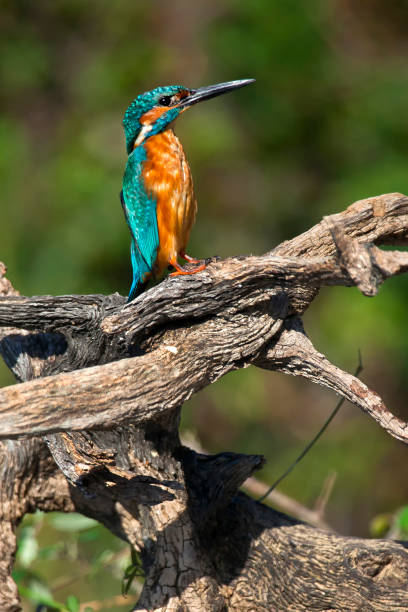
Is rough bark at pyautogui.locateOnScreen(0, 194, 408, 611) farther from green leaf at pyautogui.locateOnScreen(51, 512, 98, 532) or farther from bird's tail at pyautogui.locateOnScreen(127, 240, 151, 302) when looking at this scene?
bird's tail at pyautogui.locateOnScreen(127, 240, 151, 302)

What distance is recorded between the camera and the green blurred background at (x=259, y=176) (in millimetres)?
5496

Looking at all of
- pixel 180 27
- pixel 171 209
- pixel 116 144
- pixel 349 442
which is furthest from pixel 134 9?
pixel 171 209

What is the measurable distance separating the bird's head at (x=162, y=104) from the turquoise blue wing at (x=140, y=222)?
12 cm

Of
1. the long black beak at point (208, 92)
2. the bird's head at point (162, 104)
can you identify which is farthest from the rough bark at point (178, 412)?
the long black beak at point (208, 92)

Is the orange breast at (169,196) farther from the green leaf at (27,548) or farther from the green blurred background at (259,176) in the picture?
the green blurred background at (259,176)

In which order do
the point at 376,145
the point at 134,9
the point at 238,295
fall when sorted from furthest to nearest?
1. the point at 134,9
2. the point at 376,145
3. the point at 238,295

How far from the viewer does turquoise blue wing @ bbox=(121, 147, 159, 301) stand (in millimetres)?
2615

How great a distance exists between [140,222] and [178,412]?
825mm

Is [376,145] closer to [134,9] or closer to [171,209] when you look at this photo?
[134,9]

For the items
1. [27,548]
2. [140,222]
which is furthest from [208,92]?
[27,548]

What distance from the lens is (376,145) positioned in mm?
6016

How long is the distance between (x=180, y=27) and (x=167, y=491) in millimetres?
6337

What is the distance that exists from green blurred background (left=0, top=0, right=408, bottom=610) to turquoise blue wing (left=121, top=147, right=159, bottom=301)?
2.70 meters

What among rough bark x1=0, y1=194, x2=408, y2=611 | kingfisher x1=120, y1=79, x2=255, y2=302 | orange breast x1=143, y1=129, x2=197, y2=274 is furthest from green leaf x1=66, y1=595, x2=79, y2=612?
orange breast x1=143, y1=129, x2=197, y2=274
